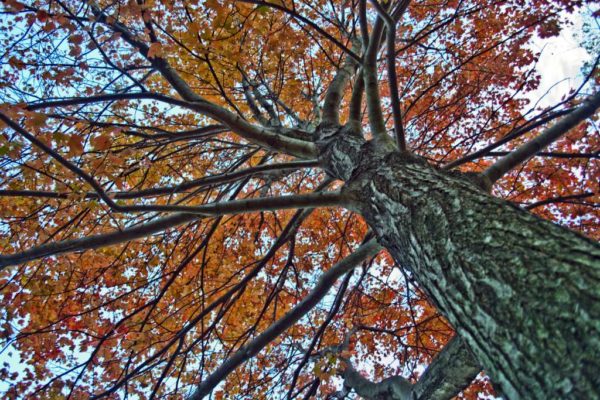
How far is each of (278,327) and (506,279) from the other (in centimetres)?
204

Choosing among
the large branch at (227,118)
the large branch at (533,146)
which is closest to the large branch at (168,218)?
the large branch at (227,118)

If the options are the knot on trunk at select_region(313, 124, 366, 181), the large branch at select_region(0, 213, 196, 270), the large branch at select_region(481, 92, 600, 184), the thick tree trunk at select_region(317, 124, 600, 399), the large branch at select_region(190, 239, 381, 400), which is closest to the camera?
the thick tree trunk at select_region(317, 124, 600, 399)

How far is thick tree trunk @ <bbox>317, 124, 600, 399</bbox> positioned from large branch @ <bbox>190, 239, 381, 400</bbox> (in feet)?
3.28

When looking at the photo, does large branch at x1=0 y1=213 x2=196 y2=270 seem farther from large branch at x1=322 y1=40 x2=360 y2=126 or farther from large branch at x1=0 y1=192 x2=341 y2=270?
large branch at x1=322 y1=40 x2=360 y2=126

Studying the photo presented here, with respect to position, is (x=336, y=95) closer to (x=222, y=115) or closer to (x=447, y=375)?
(x=222, y=115)

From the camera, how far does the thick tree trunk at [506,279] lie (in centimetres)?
90

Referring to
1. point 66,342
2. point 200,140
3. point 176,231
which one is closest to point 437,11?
point 200,140

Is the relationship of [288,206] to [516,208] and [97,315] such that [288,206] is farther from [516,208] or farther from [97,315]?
[97,315]

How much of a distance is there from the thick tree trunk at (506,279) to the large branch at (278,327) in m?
1.00

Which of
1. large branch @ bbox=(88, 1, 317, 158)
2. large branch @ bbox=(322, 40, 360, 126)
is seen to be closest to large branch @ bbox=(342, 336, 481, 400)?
large branch @ bbox=(88, 1, 317, 158)

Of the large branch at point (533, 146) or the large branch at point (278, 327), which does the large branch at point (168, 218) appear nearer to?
the large branch at point (278, 327)

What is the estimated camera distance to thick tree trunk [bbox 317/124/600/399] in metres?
0.90

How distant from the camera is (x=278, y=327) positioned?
9.32 feet

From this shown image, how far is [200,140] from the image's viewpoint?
15.5 ft
